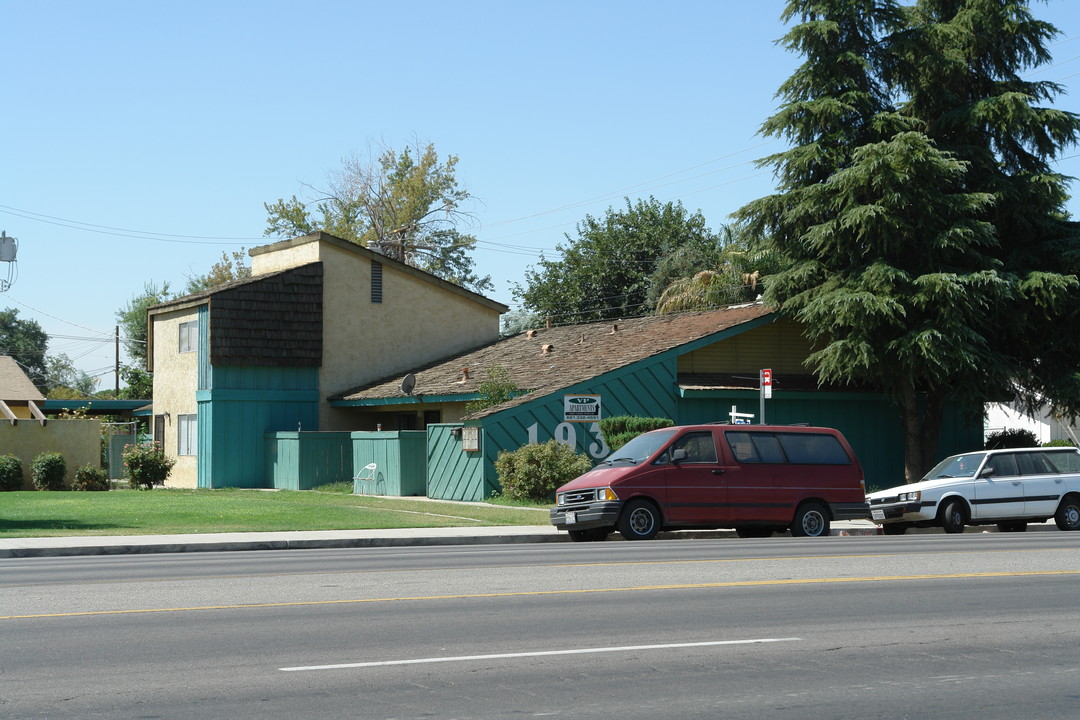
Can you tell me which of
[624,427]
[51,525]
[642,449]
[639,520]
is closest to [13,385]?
[51,525]

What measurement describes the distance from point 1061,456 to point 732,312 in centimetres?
1356

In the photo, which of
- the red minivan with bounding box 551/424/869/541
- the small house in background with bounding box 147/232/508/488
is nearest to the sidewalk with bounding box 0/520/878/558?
the red minivan with bounding box 551/424/869/541

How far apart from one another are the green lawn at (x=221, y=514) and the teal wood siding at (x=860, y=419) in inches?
313

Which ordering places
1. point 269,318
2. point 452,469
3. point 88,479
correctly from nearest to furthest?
point 452,469 < point 88,479 < point 269,318

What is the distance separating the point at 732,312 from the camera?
35625 millimetres

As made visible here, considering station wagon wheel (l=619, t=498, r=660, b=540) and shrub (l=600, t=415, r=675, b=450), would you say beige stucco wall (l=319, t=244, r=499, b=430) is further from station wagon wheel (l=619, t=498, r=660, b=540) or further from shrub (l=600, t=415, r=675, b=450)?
station wagon wheel (l=619, t=498, r=660, b=540)

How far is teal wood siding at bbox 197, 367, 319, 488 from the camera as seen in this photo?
37531 millimetres

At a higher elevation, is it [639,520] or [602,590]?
[639,520]

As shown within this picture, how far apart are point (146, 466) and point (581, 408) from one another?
1563cm

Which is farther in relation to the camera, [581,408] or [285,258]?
[285,258]

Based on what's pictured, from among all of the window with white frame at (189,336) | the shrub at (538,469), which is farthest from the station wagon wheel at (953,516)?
the window with white frame at (189,336)

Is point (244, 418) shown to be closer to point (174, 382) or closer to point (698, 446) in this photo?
point (174, 382)

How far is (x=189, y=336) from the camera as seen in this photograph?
39.6m

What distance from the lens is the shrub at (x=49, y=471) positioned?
34312 millimetres
